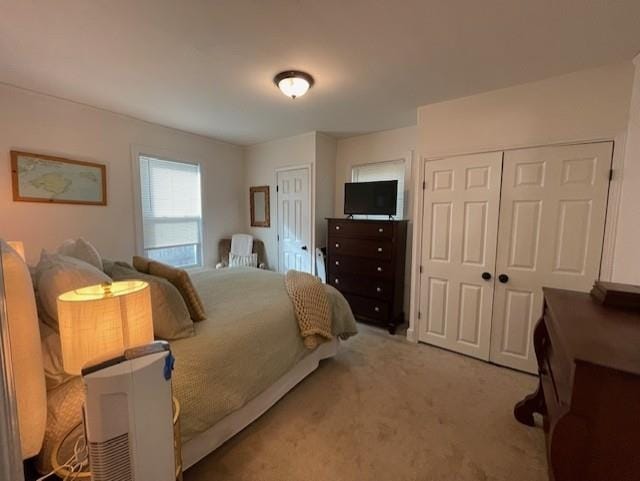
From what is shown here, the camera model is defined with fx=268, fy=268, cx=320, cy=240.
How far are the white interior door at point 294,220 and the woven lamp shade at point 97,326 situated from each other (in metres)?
2.91

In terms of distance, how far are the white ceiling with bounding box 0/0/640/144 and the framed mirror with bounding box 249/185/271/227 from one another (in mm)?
1783

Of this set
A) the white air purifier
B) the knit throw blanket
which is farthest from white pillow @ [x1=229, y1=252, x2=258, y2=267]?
the white air purifier

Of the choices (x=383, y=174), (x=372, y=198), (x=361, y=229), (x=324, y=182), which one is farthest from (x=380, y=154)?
(x=361, y=229)

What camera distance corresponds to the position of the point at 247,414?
1.72 metres

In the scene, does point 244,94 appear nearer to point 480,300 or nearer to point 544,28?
point 544,28

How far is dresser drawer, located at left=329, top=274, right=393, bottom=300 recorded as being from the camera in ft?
10.4

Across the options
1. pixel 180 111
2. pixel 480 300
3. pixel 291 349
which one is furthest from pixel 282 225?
pixel 480 300

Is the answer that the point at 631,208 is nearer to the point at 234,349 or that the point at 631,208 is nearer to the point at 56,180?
the point at 234,349

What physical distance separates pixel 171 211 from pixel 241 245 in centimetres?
111

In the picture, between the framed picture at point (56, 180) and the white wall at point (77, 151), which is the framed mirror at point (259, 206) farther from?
the framed picture at point (56, 180)

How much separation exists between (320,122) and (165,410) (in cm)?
317

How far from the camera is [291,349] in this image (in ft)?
6.29

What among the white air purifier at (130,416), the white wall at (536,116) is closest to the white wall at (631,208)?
the white wall at (536,116)

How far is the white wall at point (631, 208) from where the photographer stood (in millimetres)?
1798
